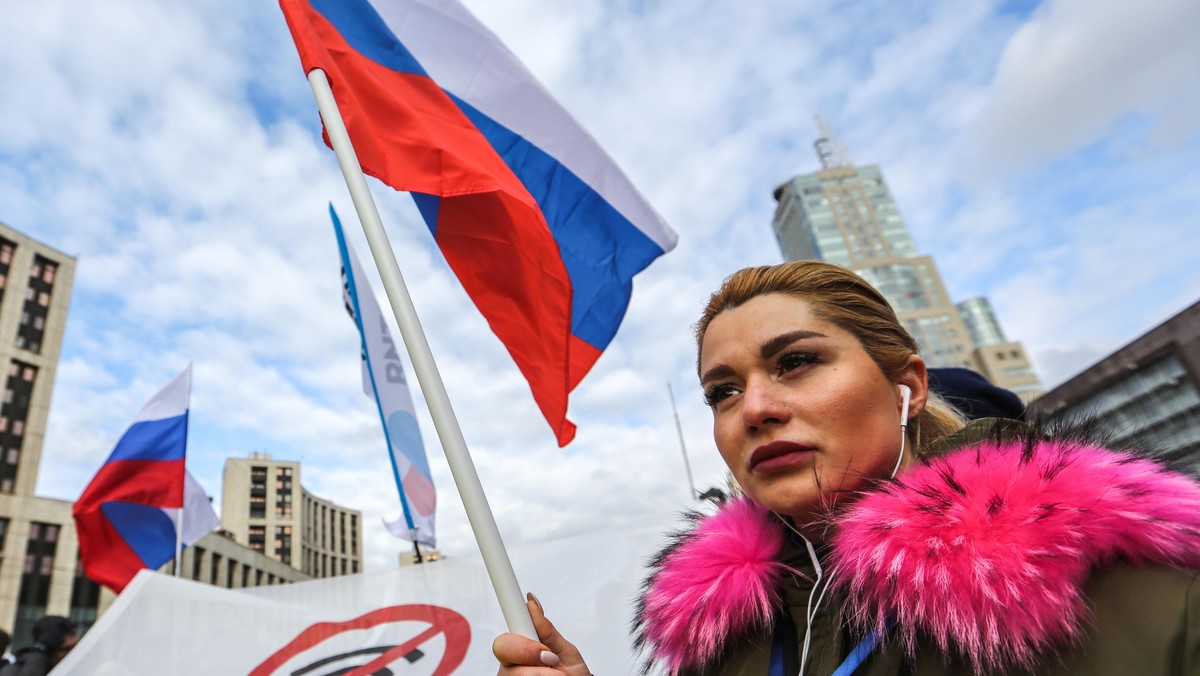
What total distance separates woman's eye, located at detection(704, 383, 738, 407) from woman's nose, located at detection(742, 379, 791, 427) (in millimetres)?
153

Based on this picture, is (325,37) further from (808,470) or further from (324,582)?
(324,582)

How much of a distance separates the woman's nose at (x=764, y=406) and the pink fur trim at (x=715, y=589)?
420 mm

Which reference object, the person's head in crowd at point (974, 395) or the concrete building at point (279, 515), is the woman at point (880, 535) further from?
the concrete building at point (279, 515)

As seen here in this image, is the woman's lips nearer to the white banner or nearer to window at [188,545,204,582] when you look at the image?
the white banner

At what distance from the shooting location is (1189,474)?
1334 mm

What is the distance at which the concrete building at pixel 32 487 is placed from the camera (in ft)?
135

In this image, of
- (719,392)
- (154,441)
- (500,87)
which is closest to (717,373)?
(719,392)

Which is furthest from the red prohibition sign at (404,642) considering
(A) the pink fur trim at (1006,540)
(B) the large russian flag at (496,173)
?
(A) the pink fur trim at (1006,540)

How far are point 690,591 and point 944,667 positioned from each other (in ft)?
2.36

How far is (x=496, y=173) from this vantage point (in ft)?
9.19

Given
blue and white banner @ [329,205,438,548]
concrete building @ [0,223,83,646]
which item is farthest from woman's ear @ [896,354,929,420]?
concrete building @ [0,223,83,646]

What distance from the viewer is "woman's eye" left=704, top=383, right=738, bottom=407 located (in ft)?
5.98

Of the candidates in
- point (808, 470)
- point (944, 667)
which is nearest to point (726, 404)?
point (808, 470)

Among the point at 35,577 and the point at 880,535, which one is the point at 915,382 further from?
the point at 35,577
